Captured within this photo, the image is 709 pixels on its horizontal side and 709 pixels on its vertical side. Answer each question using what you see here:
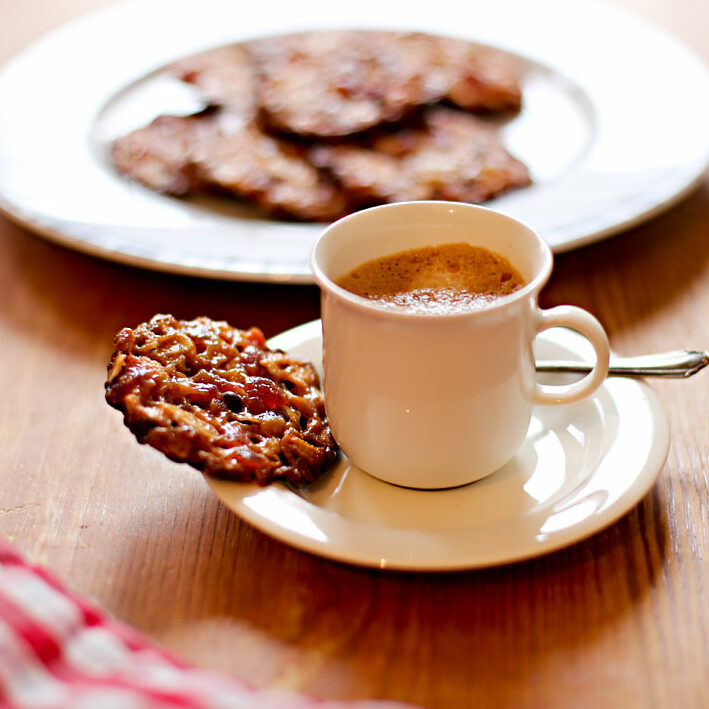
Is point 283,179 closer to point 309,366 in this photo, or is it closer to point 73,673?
point 309,366

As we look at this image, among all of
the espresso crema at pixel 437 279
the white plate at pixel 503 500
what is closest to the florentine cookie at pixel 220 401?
the white plate at pixel 503 500

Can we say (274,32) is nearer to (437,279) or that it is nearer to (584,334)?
(437,279)

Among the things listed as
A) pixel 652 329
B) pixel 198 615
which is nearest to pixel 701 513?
pixel 652 329

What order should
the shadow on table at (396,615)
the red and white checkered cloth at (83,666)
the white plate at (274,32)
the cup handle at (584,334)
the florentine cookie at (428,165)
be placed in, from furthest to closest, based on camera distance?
the florentine cookie at (428,165) < the white plate at (274,32) < the cup handle at (584,334) < the shadow on table at (396,615) < the red and white checkered cloth at (83,666)

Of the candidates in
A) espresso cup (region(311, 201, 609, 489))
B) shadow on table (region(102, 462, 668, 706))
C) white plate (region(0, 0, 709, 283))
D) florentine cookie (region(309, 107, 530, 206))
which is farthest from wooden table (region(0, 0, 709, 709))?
florentine cookie (region(309, 107, 530, 206))

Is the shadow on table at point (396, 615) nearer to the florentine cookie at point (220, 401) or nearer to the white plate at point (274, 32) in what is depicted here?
the florentine cookie at point (220, 401)

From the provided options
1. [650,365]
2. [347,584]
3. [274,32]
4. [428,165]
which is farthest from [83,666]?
[274,32]
